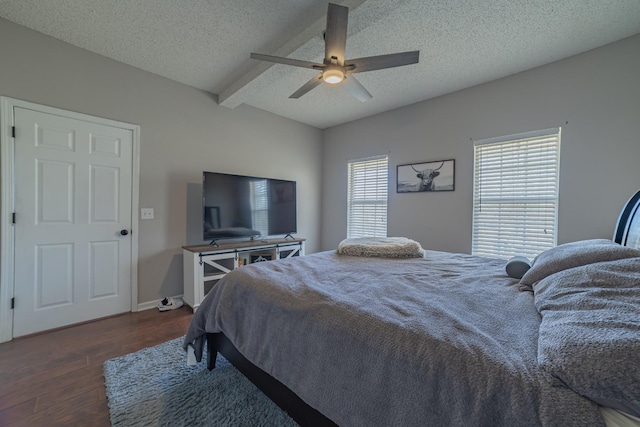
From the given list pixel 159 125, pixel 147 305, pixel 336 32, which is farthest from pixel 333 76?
pixel 147 305

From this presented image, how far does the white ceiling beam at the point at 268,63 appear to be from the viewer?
195cm

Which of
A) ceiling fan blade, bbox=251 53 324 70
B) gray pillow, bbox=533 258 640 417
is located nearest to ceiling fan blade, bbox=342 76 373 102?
ceiling fan blade, bbox=251 53 324 70

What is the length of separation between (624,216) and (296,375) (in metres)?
2.75

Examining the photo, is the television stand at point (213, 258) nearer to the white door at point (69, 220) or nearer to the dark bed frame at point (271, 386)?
the white door at point (69, 220)

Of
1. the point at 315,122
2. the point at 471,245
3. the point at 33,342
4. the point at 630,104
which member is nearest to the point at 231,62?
the point at 315,122

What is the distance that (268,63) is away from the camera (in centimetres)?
245

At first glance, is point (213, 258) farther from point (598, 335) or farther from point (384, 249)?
point (598, 335)

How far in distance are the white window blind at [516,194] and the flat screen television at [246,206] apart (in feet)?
8.44

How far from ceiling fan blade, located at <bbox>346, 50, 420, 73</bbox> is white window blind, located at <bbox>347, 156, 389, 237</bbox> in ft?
7.22

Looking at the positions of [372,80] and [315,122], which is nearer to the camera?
[372,80]

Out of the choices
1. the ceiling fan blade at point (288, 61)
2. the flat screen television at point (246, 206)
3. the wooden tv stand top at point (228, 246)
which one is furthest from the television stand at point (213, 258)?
the ceiling fan blade at point (288, 61)

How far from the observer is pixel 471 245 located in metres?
3.08

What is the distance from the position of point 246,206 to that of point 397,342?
9.41 feet

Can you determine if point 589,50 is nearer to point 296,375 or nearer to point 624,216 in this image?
point 624,216
